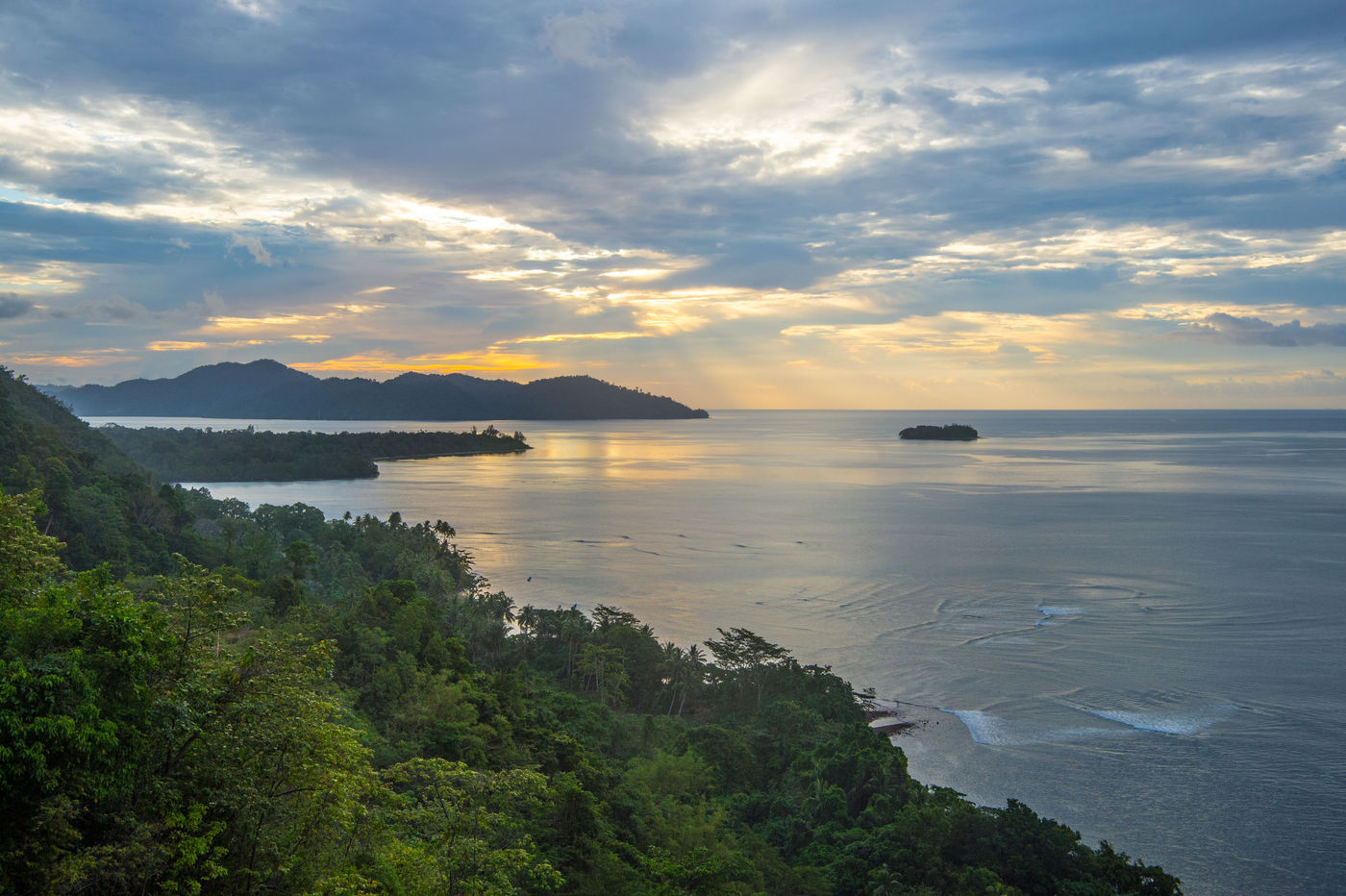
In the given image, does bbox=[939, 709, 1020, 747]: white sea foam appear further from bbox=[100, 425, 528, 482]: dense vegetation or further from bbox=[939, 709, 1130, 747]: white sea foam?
bbox=[100, 425, 528, 482]: dense vegetation

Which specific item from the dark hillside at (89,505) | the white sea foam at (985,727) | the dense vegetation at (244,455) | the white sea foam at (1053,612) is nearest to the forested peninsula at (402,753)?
the dark hillside at (89,505)

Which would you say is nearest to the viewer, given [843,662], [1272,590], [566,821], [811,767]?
[566,821]

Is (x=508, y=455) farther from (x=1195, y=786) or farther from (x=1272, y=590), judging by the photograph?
(x=1195, y=786)

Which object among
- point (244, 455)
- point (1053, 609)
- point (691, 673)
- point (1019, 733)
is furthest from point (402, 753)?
point (244, 455)

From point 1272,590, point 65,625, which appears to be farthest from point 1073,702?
point 65,625

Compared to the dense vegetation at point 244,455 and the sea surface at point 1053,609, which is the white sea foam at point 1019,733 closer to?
the sea surface at point 1053,609

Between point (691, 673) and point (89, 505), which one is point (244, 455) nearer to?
point (89, 505)

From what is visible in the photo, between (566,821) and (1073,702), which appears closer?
(566,821)
